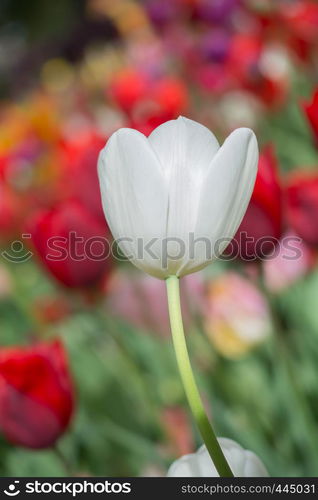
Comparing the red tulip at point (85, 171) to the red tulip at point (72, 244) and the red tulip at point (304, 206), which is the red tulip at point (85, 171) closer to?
the red tulip at point (72, 244)

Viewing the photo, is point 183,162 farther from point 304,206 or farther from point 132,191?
point 304,206

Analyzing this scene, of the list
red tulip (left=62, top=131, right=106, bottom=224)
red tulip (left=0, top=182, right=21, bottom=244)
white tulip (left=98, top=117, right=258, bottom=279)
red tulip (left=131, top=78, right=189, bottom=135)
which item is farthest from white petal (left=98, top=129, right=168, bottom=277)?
red tulip (left=0, top=182, right=21, bottom=244)

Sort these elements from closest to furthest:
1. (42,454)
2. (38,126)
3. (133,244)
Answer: (133,244) < (42,454) < (38,126)

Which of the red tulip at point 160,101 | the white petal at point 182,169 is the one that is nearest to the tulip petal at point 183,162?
the white petal at point 182,169

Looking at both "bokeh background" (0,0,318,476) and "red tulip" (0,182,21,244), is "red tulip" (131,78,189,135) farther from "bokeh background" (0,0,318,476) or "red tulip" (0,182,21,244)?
"red tulip" (0,182,21,244)

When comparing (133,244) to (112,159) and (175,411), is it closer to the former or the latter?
(112,159)
